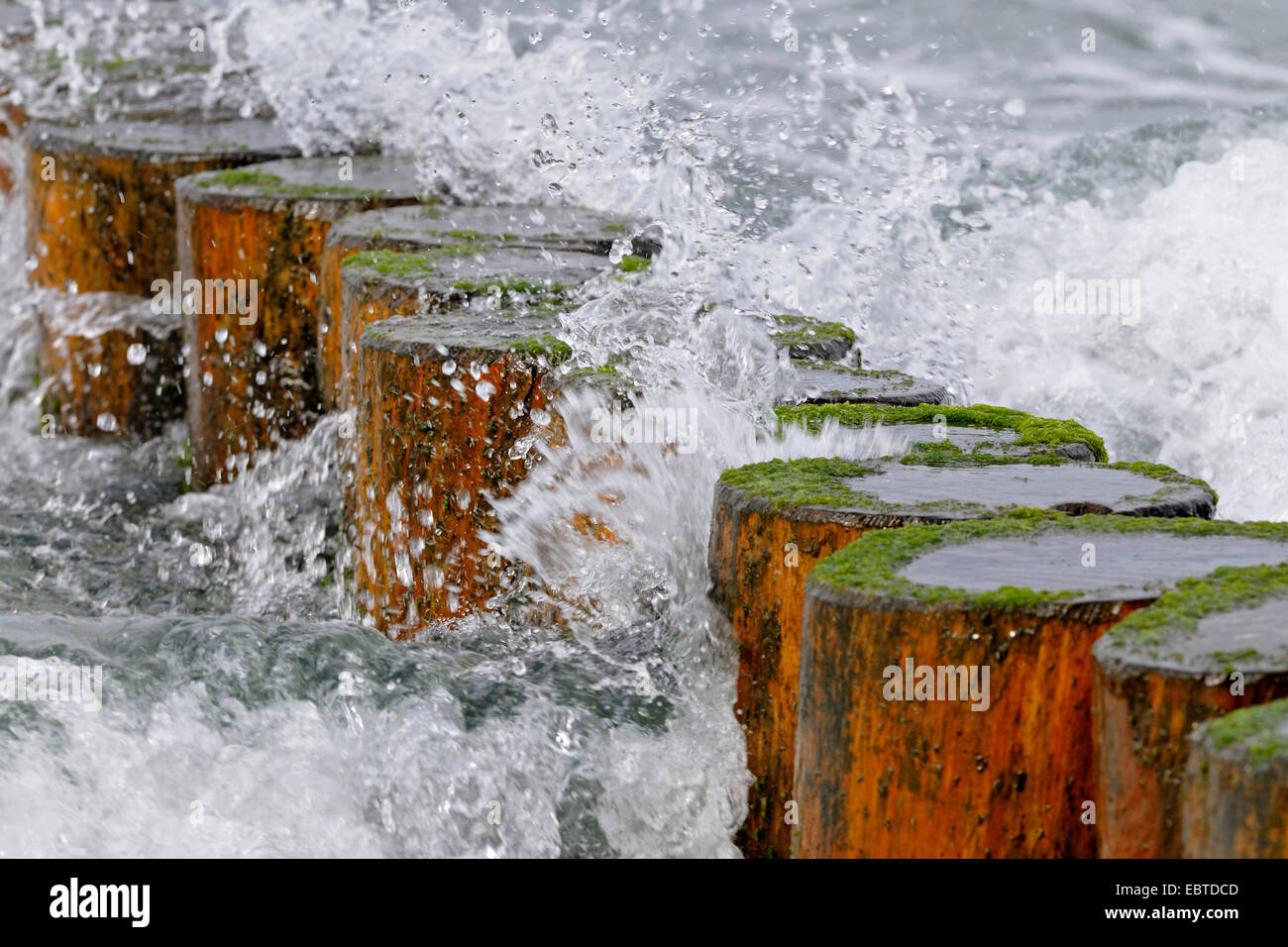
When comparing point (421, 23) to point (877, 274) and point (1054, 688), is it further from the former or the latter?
point (1054, 688)

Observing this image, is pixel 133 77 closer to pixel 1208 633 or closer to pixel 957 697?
pixel 957 697

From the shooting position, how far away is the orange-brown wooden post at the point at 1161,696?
169 cm

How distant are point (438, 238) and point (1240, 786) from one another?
10.1 ft

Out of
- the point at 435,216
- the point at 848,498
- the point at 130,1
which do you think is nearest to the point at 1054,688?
the point at 848,498

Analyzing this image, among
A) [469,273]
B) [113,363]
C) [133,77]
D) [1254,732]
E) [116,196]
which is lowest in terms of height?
[113,363]

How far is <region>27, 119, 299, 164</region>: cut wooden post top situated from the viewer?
5617 millimetres

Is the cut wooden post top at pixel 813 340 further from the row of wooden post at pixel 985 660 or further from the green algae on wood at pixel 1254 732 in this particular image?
the green algae on wood at pixel 1254 732

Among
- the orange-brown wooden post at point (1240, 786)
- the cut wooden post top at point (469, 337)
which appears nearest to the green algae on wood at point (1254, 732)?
the orange-brown wooden post at point (1240, 786)

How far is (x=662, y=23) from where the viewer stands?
859 centimetres

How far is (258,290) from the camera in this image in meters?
4.84

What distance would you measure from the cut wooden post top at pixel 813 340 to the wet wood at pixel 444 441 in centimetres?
49

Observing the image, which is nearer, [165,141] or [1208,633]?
[1208,633]

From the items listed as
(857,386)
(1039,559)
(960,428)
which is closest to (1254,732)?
(1039,559)

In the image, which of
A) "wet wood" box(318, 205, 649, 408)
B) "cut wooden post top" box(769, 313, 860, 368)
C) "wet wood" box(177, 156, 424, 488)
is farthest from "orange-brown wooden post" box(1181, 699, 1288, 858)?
"wet wood" box(177, 156, 424, 488)
